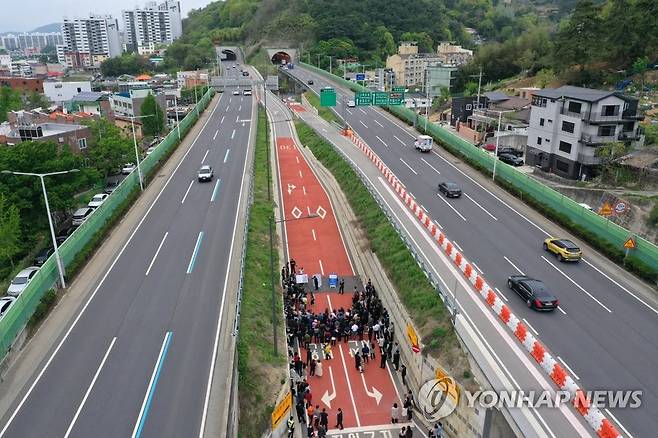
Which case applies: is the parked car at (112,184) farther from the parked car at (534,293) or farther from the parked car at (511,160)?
the parked car at (534,293)

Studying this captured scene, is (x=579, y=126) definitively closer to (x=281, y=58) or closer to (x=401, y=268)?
(x=401, y=268)

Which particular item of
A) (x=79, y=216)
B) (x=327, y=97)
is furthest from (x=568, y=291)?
(x=327, y=97)

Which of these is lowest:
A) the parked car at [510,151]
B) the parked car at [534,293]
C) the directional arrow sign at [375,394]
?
the directional arrow sign at [375,394]

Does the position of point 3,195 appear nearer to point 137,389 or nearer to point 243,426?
point 137,389


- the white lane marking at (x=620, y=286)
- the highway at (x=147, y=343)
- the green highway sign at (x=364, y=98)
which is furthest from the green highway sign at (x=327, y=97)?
the white lane marking at (x=620, y=286)

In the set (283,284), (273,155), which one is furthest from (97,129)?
→ (283,284)
